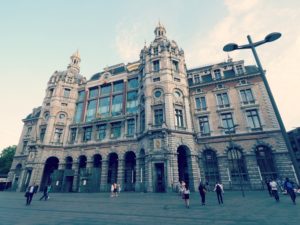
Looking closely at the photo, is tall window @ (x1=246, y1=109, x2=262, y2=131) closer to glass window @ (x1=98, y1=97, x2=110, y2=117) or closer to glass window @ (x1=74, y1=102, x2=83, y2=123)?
glass window @ (x1=98, y1=97, x2=110, y2=117)

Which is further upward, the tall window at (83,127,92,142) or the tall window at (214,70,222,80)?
the tall window at (214,70,222,80)

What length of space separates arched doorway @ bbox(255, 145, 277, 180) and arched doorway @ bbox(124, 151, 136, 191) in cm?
1985

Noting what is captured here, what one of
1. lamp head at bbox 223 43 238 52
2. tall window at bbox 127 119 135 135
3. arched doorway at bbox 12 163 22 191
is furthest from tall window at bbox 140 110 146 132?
arched doorway at bbox 12 163 22 191

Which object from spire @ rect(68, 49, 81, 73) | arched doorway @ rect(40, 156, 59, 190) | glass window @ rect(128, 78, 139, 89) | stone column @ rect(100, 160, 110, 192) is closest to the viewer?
stone column @ rect(100, 160, 110, 192)

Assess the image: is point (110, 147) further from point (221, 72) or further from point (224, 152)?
point (221, 72)

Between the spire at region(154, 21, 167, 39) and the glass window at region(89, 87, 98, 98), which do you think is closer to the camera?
the spire at region(154, 21, 167, 39)

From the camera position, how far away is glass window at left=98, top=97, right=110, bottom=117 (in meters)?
36.8

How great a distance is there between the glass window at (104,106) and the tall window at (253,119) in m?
26.7

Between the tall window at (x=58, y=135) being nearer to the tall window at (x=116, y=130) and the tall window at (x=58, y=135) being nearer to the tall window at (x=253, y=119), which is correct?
the tall window at (x=116, y=130)

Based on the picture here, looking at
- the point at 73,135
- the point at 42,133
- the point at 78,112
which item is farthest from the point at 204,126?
the point at 42,133

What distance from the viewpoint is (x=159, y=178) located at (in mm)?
23656

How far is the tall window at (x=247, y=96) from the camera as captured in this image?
28514 millimetres

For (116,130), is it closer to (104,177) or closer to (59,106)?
(104,177)

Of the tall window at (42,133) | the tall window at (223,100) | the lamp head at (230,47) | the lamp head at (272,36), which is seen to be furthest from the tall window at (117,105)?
the lamp head at (272,36)
